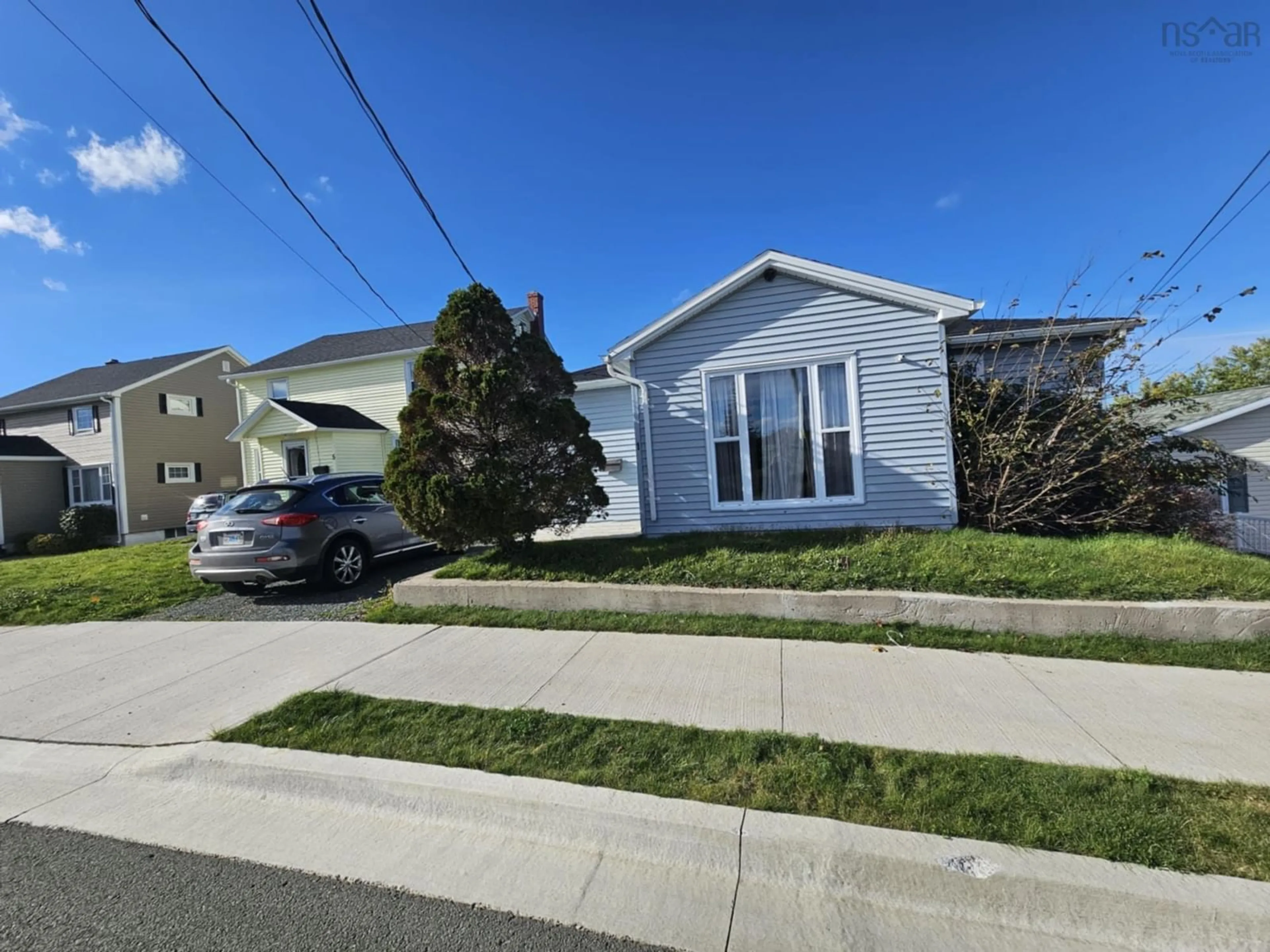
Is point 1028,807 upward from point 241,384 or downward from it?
downward

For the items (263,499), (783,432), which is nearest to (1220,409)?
(783,432)

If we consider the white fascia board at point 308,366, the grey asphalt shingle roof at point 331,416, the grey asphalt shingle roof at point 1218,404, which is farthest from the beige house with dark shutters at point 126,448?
the grey asphalt shingle roof at point 1218,404

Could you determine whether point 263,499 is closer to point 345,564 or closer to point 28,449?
point 345,564

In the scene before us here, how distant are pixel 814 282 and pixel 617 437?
5860 millimetres

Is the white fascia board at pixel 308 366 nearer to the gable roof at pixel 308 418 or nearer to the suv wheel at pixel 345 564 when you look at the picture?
the gable roof at pixel 308 418

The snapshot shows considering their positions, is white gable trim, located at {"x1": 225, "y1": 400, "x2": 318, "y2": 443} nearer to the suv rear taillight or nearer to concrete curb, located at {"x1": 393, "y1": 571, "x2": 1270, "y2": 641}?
the suv rear taillight

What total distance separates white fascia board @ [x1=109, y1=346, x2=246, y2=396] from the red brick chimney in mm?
14231

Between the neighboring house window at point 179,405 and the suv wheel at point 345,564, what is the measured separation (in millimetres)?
19806

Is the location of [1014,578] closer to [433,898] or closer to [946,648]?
[946,648]

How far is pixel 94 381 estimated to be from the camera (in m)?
22.9

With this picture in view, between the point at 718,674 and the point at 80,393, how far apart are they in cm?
2760

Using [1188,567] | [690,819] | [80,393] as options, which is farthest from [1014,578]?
[80,393]

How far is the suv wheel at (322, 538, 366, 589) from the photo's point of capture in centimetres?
748

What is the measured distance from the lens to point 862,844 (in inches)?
93.2
